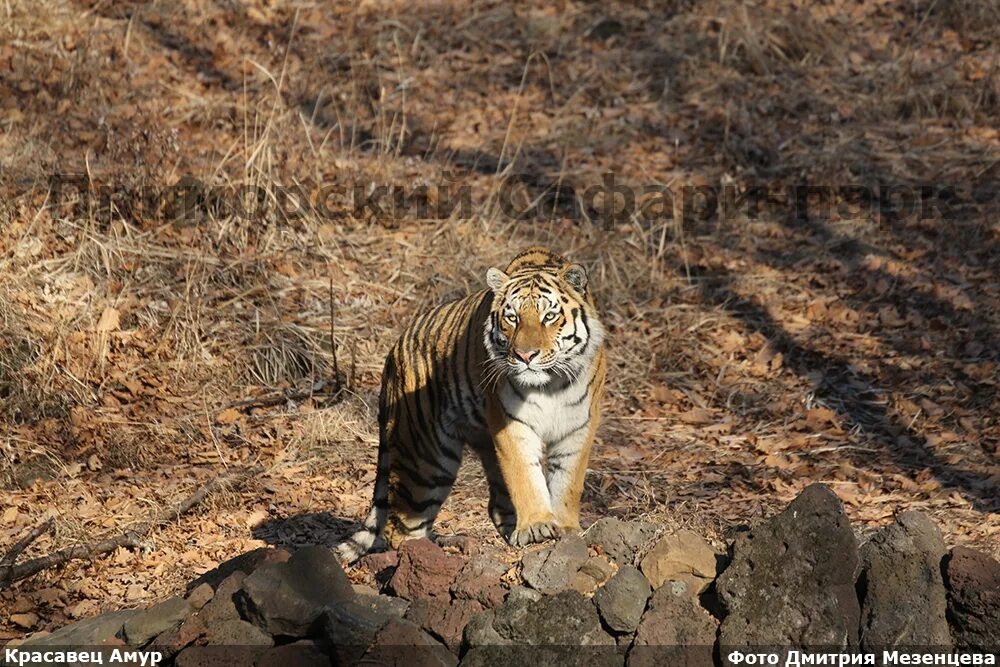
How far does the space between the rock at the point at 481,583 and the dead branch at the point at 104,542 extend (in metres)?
2.37

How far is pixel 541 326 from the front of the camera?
546cm

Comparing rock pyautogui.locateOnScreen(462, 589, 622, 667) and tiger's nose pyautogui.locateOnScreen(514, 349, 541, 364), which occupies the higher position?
tiger's nose pyautogui.locateOnScreen(514, 349, 541, 364)

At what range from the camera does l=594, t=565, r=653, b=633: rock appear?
175 inches

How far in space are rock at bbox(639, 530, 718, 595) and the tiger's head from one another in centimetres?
108

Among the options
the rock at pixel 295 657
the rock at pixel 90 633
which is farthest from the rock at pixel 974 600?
the rock at pixel 90 633

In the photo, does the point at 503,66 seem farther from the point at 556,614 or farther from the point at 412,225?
the point at 556,614

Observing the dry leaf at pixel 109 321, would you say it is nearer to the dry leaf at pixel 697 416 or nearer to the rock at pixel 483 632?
the dry leaf at pixel 697 416

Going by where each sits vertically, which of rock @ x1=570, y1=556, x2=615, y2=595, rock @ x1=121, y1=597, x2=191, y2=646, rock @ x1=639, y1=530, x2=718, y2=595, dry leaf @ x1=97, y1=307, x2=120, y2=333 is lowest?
dry leaf @ x1=97, y1=307, x2=120, y2=333

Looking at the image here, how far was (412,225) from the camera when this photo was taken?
10633 millimetres

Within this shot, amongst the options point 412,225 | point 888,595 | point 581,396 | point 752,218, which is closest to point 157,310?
point 412,225

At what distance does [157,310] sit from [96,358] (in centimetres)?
74

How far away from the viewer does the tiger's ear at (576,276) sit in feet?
18.5

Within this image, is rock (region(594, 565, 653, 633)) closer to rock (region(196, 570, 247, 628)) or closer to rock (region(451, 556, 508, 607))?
rock (region(451, 556, 508, 607))

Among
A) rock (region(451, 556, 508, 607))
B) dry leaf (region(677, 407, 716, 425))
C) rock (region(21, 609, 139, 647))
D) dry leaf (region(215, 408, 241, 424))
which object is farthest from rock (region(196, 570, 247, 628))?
dry leaf (region(677, 407, 716, 425))
